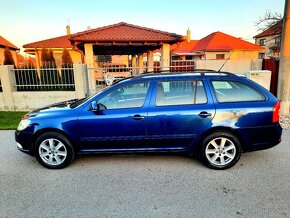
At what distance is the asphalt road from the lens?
8.59 ft

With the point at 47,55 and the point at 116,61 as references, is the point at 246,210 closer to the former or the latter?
the point at 47,55

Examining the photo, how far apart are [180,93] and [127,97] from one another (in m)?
0.91

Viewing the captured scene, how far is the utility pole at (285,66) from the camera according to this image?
6.43m

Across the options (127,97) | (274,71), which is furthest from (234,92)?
(274,71)

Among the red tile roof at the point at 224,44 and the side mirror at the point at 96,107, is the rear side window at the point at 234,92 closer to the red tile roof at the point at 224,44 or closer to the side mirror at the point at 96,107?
the side mirror at the point at 96,107

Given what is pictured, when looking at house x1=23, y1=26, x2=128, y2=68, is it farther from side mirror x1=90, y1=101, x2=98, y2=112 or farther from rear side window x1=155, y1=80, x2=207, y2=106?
rear side window x1=155, y1=80, x2=207, y2=106

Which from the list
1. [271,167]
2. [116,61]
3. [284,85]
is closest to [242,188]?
[271,167]

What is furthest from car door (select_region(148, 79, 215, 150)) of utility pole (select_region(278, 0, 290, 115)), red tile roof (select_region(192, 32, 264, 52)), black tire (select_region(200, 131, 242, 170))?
red tile roof (select_region(192, 32, 264, 52))

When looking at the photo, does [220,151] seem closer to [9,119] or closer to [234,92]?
[234,92]

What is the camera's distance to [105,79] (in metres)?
11.0

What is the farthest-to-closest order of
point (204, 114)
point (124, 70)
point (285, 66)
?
point (124, 70), point (285, 66), point (204, 114)

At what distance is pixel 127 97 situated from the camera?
371 cm

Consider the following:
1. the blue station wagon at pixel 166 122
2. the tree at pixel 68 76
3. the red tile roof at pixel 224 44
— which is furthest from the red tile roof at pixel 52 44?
the blue station wagon at pixel 166 122

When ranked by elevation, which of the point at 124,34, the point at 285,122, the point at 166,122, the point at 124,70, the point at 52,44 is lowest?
the point at 285,122
